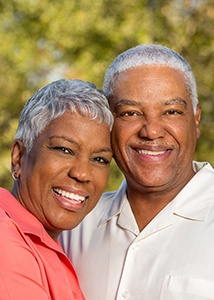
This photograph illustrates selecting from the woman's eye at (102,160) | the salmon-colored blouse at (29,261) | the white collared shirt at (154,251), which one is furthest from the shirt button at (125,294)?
the woman's eye at (102,160)

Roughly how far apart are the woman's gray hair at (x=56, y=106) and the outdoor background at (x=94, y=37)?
6.50 m

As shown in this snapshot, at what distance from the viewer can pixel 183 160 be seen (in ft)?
11.9

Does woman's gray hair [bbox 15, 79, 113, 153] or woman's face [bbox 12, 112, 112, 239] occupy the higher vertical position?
woman's gray hair [bbox 15, 79, 113, 153]

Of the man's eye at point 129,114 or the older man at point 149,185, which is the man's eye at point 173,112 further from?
the man's eye at point 129,114

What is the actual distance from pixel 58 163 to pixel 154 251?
2.08 feet

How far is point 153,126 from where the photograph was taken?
3.52 m

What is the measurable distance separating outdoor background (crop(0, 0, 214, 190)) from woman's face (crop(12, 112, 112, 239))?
653 centimetres

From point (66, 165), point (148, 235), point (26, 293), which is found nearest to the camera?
point (26, 293)

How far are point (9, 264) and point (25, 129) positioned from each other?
0.72 meters

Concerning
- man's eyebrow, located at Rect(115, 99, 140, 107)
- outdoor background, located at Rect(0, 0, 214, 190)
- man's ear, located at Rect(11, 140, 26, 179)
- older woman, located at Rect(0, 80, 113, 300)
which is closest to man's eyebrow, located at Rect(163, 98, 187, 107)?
man's eyebrow, located at Rect(115, 99, 140, 107)

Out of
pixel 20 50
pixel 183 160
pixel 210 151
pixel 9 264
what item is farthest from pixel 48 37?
pixel 9 264

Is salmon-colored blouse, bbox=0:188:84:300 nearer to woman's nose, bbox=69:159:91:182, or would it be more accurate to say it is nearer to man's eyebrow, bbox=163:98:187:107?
woman's nose, bbox=69:159:91:182

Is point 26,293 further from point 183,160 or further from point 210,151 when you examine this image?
point 210,151

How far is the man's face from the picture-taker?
11.6ft
